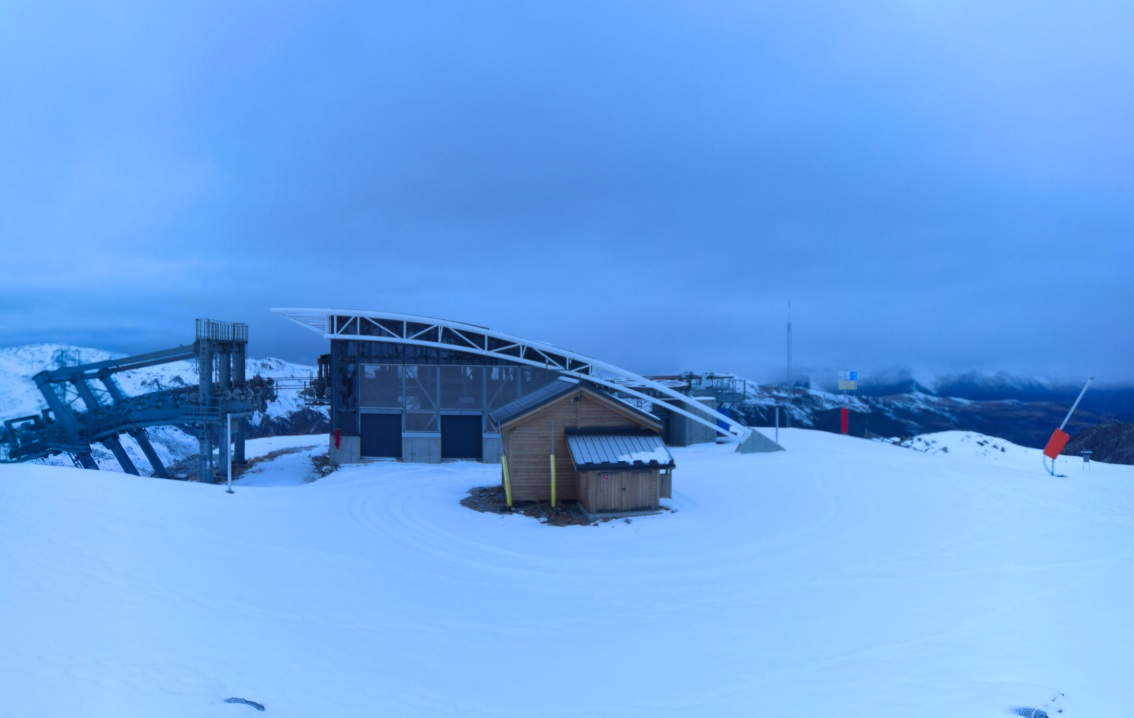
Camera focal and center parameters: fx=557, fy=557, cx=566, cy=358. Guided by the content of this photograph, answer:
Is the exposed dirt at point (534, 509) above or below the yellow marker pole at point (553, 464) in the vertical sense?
below

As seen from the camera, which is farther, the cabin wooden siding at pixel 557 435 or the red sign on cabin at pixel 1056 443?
the red sign on cabin at pixel 1056 443

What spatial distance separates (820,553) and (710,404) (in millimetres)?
21200

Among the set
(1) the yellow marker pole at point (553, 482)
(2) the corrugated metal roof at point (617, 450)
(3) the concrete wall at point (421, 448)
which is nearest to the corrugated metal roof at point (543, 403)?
(2) the corrugated metal roof at point (617, 450)

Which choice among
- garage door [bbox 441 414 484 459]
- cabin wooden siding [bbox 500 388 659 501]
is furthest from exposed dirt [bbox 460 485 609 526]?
garage door [bbox 441 414 484 459]

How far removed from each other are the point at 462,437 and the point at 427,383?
10.8ft

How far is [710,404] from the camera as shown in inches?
1359

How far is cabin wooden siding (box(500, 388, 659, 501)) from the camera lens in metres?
19.2

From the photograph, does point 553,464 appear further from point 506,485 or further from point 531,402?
point 531,402

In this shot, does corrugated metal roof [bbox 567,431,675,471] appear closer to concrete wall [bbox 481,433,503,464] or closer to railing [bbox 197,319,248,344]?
concrete wall [bbox 481,433,503,464]

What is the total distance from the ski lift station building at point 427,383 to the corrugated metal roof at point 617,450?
8.90m

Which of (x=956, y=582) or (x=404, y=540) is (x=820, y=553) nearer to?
(x=956, y=582)

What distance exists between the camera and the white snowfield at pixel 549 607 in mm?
6449

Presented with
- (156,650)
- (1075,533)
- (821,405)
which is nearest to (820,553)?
(1075,533)

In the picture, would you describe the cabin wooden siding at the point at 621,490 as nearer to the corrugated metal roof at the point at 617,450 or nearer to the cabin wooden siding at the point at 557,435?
the corrugated metal roof at the point at 617,450
